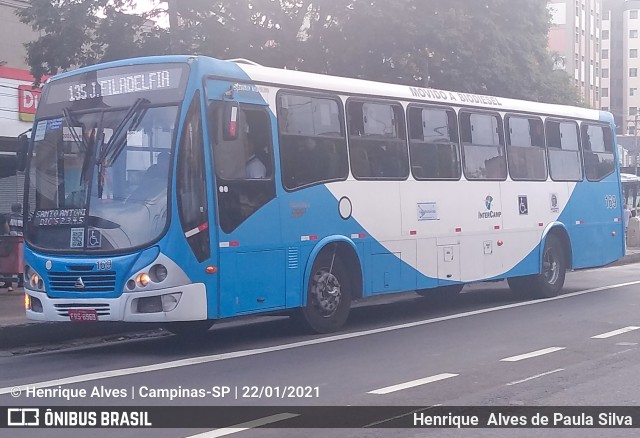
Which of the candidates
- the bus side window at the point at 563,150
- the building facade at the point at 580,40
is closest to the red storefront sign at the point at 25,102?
the bus side window at the point at 563,150

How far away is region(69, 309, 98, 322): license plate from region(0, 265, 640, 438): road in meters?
0.46

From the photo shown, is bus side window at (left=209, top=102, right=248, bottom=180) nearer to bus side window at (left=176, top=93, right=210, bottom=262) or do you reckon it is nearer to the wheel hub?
bus side window at (left=176, top=93, right=210, bottom=262)

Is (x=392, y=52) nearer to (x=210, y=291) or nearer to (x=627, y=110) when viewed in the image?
(x=210, y=291)

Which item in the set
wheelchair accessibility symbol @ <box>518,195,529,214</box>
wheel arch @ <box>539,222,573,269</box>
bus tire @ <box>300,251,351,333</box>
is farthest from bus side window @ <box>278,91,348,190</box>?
wheel arch @ <box>539,222,573,269</box>

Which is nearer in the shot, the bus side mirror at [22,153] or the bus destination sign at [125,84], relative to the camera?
the bus destination sign at [125,84]

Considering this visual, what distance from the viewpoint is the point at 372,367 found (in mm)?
10359

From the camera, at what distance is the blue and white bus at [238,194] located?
11109 mm

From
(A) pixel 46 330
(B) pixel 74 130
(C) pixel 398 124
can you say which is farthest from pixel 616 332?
(A) pixel 46 330

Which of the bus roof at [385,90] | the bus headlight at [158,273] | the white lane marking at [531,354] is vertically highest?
the bus roof at [385,90]

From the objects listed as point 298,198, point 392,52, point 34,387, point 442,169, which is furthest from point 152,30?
point 34,387

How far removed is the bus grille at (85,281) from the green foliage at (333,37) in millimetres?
10653

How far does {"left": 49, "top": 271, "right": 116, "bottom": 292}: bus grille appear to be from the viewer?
36.5ft

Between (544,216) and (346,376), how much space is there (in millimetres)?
8821

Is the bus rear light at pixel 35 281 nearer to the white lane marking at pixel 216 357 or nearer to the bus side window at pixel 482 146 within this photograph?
the white lane marking at pixel 216 357
